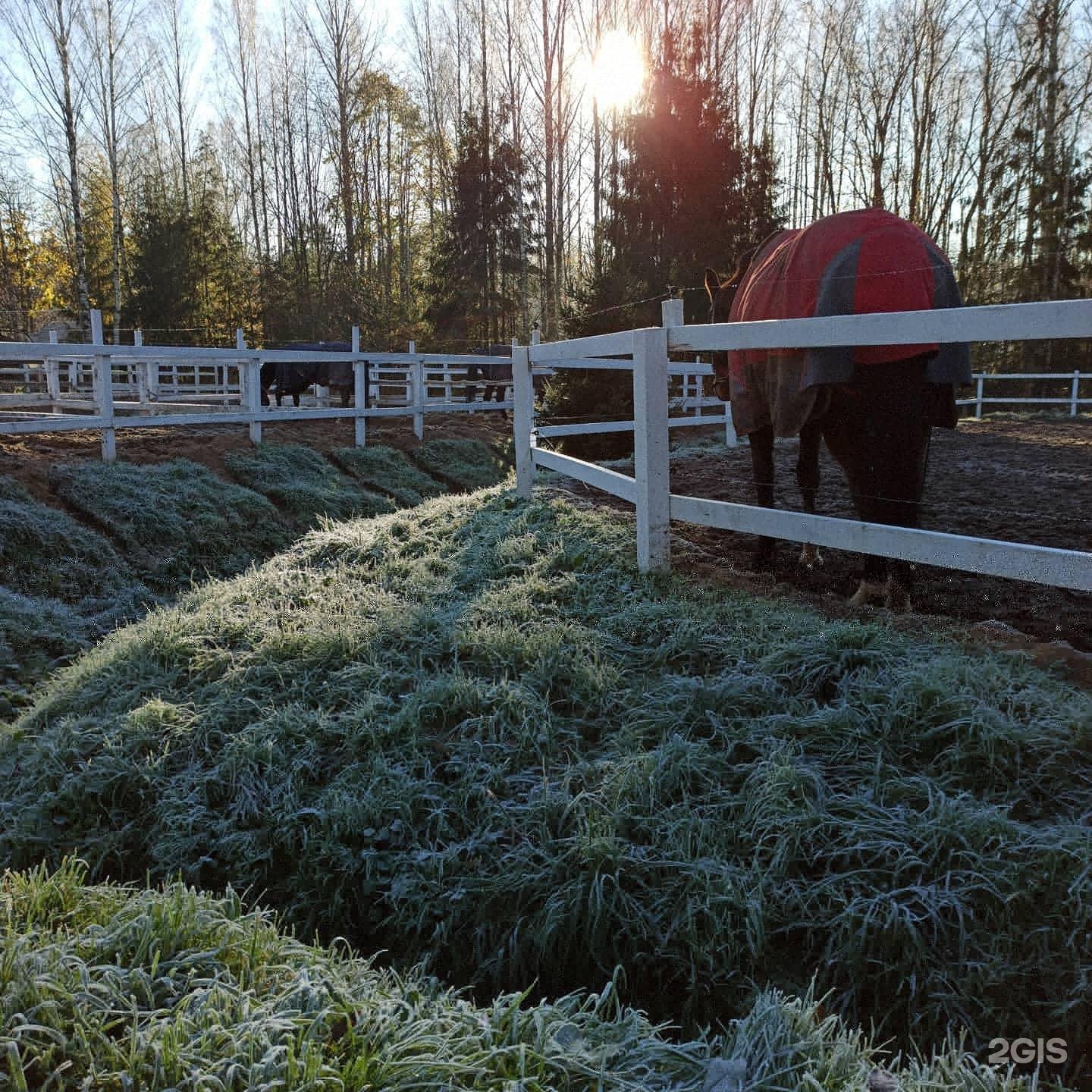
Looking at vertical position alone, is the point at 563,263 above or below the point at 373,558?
above

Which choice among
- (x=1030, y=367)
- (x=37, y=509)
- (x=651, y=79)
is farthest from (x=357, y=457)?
(x=1030, y=367)

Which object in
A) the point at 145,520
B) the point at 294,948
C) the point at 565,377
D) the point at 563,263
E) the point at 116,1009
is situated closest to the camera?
the point at 116,1009

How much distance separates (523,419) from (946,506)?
2878mm

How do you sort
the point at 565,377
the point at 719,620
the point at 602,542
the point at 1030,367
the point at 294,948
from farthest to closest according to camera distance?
the point at 1030,367
the point at 565,377
the point at 602,542
the point at 719,620
the point at 294,948

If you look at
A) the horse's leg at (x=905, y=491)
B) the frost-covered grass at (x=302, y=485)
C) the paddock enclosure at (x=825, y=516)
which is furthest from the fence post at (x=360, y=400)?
the horse's leg at (x=905, y=491)

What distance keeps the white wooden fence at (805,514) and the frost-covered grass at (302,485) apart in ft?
17.7

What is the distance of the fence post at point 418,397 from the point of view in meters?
14.1

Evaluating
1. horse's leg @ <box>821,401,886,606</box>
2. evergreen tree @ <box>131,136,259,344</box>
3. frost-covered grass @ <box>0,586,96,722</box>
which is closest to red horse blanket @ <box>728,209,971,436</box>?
horse's leg @ <box>821,401,886,606</box>

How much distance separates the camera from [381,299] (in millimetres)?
26297

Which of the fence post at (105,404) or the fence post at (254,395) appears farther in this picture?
the fence post at (254,395)

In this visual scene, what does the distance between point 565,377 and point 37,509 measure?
21.8 ft

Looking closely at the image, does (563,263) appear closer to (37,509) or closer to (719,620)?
(37,509)
